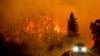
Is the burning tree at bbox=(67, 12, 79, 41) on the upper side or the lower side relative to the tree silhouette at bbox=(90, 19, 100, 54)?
upper

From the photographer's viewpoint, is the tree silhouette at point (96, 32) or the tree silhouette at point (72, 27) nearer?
the tree silhouette at point (96, 32)

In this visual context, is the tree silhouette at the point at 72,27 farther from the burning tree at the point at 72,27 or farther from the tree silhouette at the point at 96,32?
the tree silhouette at the point at 96,32

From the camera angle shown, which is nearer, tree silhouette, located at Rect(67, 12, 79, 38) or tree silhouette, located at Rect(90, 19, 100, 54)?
tree silhouette, located at Rect(90, 19, 100, 54)

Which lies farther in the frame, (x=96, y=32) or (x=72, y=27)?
(x=72, y=27)

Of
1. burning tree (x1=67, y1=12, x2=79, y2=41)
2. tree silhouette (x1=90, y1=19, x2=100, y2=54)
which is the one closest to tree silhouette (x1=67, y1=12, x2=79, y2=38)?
burning tree (x1=67, y1=12, x2=79, y2=41)

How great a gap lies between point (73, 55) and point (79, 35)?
154ft

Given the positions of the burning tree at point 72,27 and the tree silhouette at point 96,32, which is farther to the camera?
the burning tree at point 72,27

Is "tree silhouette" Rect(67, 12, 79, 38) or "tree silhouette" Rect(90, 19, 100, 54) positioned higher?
"tree silhouette" Rect(67, 12, 79, 38)

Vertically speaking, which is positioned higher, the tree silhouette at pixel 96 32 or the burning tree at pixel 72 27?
the burning tree at pixel 72 27

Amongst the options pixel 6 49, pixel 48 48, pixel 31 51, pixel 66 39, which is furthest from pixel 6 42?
pixel 66 39

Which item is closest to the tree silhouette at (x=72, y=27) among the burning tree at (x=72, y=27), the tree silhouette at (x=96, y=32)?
the burning tree at (x=72, y=27)

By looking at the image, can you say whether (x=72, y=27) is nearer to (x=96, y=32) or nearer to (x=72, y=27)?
(x=72, y=27)

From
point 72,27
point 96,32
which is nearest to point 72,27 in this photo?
point 72,27

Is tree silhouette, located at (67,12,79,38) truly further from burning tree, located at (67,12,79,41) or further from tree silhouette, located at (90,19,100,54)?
tree silhouette, located at (90,19,100,54)
